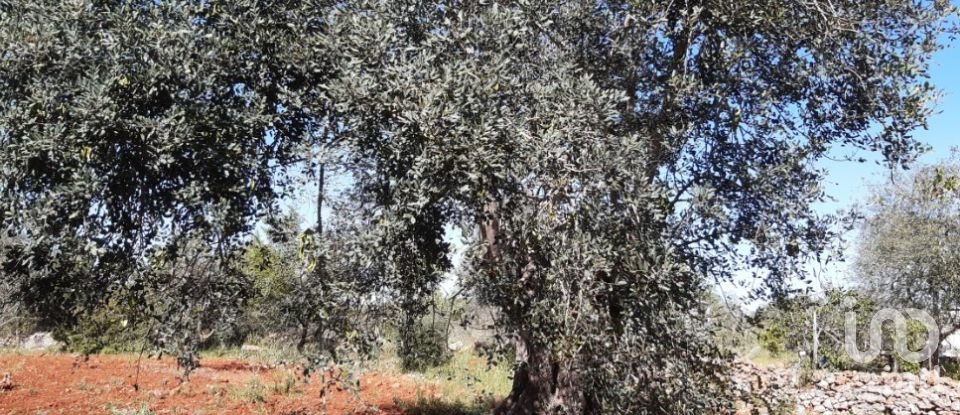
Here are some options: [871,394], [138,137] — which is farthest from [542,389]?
[871,394]

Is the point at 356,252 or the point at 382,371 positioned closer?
the point at 356,252

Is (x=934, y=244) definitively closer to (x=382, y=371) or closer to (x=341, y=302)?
(x=382, y=371)

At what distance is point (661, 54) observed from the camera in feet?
25.1

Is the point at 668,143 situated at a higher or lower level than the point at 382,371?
higher

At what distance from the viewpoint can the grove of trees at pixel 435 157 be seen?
540 centimetres

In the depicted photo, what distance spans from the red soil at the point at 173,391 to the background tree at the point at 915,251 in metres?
15.4

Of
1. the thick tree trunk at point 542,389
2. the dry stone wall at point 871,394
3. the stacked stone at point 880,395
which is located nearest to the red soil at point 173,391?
the thick tree trunk at point 542,389

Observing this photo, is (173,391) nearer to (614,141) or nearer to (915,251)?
(614,141)

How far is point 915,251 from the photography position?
2005 cm

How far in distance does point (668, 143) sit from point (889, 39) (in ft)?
8.86

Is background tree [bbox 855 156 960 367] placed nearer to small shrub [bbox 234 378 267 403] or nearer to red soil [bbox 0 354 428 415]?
red soil [bbox 0 354 428 415]

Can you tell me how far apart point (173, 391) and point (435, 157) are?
9.66 metres

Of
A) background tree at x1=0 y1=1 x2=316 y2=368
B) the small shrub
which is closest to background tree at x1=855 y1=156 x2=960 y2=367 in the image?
the small shrub

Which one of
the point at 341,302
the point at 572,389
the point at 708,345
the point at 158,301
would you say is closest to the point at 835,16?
the point at 708,345
